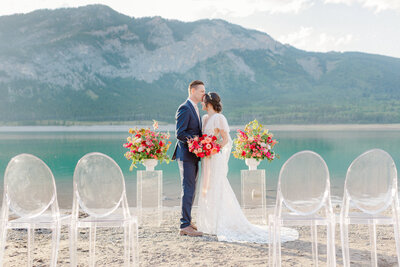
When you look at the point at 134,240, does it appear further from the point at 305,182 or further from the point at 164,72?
the point at 164,72

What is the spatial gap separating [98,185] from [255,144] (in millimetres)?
2755

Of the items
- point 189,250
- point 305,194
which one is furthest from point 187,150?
point 305,194

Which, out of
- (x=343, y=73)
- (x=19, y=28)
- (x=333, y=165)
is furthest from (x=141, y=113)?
(x=333, y=165)

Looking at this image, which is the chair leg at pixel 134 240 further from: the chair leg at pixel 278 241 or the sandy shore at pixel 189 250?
the chair leg at pixel 278 241

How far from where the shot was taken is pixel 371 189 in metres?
3.06

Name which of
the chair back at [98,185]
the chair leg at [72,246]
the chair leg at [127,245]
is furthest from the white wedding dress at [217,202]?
the chair leg at [72,246]

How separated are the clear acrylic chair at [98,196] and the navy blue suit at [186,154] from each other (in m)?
1.59

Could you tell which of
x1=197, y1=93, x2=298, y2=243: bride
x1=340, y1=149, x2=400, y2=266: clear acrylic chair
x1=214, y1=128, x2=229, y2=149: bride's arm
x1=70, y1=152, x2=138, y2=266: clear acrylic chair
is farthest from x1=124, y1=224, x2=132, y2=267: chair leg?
x1=214, y1=128, x2=229, y2=149: bride's arm

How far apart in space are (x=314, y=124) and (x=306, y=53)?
240 feet

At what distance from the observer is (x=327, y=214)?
3.05m

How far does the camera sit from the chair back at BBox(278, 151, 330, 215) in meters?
3.05

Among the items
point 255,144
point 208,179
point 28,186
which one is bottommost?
point 208,179

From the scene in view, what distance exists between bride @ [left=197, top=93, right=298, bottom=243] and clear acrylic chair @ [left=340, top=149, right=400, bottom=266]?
1663mm

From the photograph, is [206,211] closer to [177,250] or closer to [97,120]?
[177,250]
